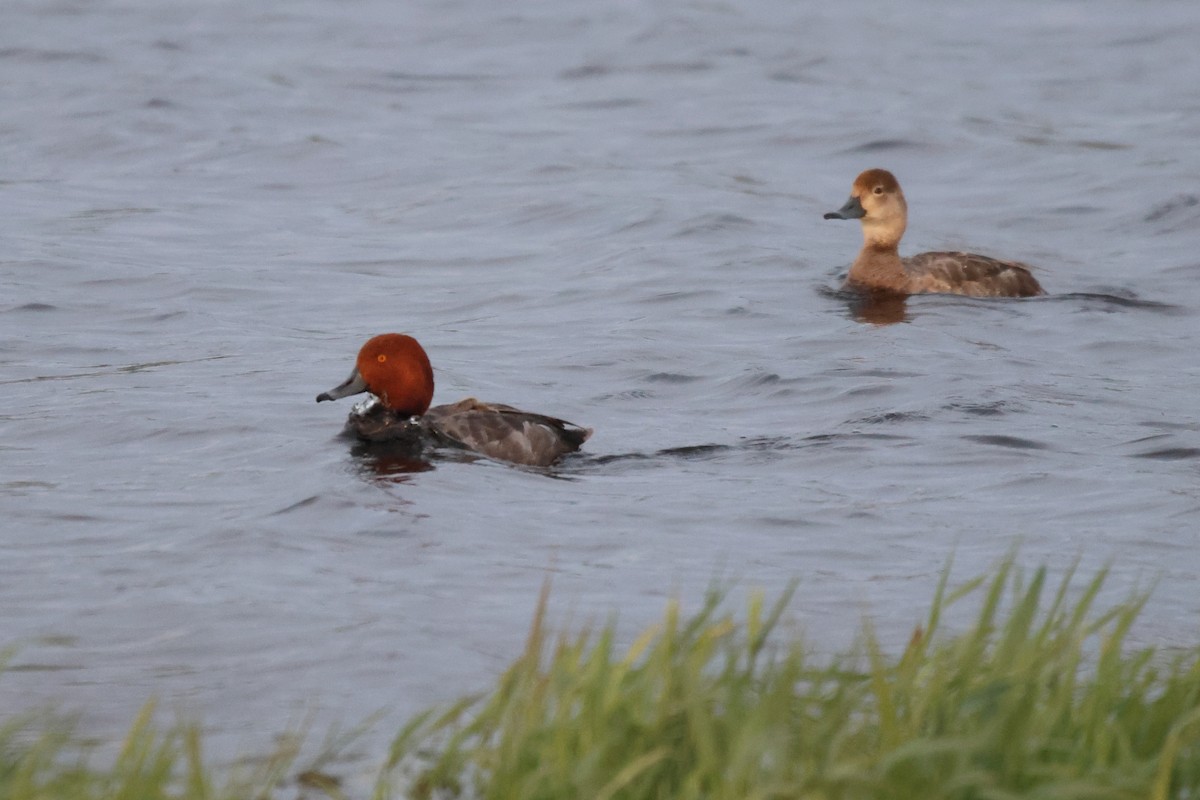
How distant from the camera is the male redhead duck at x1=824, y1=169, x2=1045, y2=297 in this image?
14.9 metres

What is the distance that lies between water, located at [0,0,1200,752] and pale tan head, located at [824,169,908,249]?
0.70m

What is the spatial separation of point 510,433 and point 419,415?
0.67m

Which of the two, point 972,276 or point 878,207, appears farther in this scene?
point 878,207

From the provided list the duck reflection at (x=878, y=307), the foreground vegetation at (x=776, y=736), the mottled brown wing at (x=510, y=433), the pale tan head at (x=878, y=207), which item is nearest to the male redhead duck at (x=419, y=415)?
the mottled brown wing at (x=510, y=433)

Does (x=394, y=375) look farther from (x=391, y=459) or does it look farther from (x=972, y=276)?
(x=972, y=276)

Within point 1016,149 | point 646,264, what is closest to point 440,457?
point 646,264

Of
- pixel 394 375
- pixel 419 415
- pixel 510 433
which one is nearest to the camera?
pixel 510 433

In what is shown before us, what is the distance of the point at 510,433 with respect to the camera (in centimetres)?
989

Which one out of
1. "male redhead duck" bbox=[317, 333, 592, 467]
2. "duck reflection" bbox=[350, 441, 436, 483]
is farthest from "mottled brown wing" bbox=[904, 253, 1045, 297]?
"duck reflection" bbox=[350, 441, 436, 483]

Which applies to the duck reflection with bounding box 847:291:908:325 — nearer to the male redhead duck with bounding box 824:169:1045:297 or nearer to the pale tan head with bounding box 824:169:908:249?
the male redhead duck with bounding box 824:169:1045:297

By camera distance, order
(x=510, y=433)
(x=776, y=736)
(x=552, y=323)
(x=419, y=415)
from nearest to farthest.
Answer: (x=776, y=736) → (x=510, y=433) → (x=419, y=415) → (x=552, y=323)

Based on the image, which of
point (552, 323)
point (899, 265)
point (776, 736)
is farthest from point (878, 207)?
point (776, 736)

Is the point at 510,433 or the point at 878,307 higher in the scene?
the point at 878,307

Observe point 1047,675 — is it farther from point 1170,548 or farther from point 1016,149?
point 1016,149
